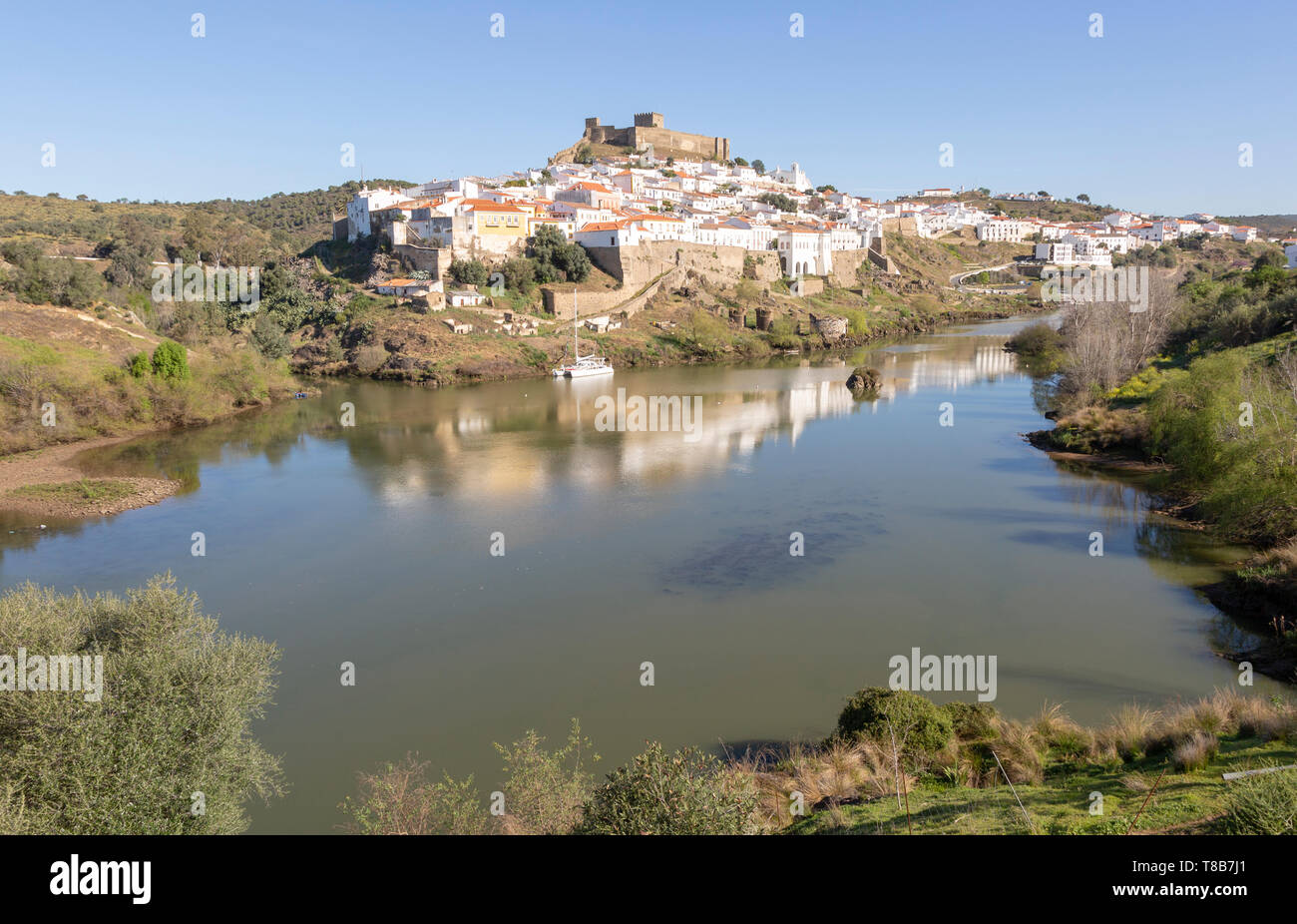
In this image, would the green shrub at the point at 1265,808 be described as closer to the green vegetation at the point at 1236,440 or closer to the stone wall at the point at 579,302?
the green vegetation at the point at 1236,440

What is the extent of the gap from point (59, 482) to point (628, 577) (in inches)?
637

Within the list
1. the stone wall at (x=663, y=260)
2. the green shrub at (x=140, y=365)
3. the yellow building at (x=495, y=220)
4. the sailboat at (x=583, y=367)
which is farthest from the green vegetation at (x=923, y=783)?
the stone wall at (x=663, y=260)

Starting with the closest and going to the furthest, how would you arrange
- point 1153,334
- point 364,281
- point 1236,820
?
point 1236,820, point 1153,334, point 364,281

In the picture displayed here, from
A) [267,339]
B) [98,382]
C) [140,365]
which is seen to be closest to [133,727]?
[98,382]

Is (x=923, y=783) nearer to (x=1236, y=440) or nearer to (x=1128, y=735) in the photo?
(x=1128, y=735)

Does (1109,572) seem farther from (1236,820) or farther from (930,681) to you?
(1236,820)

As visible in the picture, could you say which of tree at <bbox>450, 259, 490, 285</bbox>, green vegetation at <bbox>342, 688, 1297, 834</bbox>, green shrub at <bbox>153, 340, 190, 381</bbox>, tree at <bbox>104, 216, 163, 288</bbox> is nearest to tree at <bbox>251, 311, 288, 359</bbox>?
tree at <bbox>104, 216, 163, 288</bbox>

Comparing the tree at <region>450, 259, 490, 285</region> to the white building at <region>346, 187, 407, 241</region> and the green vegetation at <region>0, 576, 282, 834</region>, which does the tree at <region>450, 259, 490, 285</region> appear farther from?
the green vegetation at <region>0, 576, 282, 834</region>

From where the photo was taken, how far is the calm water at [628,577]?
10.6 m

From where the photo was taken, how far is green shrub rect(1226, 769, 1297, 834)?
4.61 metres

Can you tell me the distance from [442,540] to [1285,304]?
29057 mm

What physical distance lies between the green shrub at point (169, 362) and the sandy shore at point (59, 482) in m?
4.60
